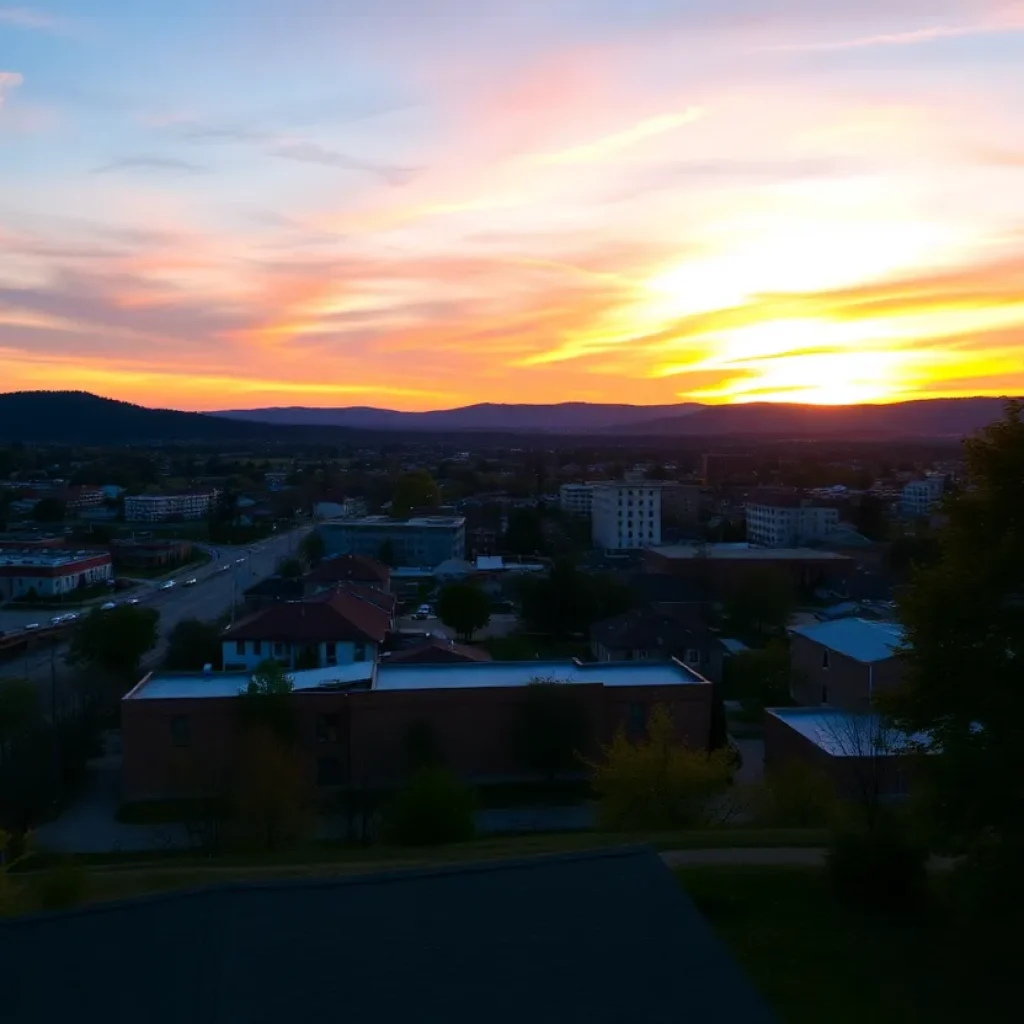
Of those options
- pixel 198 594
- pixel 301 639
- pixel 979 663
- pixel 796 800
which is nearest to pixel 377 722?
pixel 301 639

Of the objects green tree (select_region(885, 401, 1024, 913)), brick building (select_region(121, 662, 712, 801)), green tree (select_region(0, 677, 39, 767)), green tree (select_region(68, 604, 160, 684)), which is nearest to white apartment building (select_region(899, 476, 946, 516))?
green tree (select_region(68, 604, 160, 684))

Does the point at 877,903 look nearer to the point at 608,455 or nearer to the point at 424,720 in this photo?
the point at 424,720

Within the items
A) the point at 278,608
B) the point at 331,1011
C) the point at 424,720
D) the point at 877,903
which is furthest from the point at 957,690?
the point at 278,608

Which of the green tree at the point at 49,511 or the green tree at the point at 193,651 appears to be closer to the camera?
the green tree at the point at 193,651

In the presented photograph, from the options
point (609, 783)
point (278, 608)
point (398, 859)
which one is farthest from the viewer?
point (278, 608)

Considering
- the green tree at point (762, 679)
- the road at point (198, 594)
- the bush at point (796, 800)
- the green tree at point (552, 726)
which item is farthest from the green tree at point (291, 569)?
the bush at point (796, 800)

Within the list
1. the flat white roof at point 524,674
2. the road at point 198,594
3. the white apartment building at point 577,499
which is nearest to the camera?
the flat white roof at point 524,674

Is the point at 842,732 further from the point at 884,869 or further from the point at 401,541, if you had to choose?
the point at 401,541

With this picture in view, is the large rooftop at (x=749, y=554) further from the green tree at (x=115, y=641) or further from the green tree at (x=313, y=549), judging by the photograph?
the green tree at (x=115, y=641)
